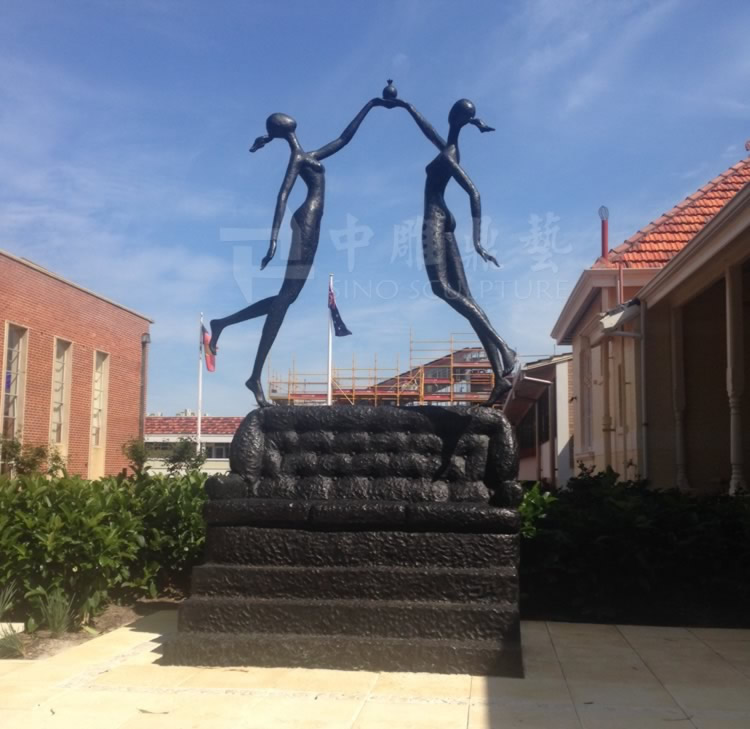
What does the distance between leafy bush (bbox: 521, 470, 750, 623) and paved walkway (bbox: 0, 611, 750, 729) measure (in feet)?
3.70

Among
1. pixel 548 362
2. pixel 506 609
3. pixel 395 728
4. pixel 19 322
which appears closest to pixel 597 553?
pixel 506 609

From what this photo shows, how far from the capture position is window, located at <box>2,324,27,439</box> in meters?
23.2

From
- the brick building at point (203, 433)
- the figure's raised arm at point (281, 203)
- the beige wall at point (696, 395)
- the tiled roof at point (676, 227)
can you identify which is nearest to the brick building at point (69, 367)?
the brick building at point (203, 433)

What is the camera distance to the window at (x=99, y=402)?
28.2 meters

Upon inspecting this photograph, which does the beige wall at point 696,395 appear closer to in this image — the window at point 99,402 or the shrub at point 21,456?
the shrub at point 21,456

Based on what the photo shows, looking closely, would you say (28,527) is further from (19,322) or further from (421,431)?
(19,322)

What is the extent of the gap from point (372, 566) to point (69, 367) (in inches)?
859

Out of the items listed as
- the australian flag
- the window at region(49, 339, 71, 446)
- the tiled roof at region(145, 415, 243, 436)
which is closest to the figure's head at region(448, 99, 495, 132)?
the australian flag

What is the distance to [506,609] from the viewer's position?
5.64 meters

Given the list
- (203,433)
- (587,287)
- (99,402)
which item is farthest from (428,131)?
(203,433)

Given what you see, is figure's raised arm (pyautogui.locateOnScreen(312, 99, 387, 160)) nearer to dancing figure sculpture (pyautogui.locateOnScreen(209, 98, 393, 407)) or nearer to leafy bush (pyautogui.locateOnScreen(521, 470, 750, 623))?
dancing figure sculpture (pyautogui.locateOnScreen(209, 98, 393, 407))

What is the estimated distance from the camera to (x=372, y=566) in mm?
5906

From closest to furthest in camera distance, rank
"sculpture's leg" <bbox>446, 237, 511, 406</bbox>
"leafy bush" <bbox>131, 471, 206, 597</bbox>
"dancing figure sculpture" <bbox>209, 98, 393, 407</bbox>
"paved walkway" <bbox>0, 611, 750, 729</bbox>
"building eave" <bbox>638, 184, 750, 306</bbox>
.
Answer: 1. "paved walkway" <bbox>0, 611, 750, 729</bbox>
2. "sculpture's leg" <bbox>446, 237, 511, 406</bbox>
3. "dancing figure sculpture" <bbox>209, 98, 393, 407</bbox>
4. "leafy bush" <bbox>131, 471, 206, 597</bbox>
5. "building eave" <bbox>638, 184, 750, 306</bbox>

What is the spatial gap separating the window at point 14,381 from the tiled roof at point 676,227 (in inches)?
605
